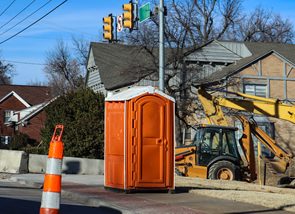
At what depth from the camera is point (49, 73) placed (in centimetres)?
Answer: 6341

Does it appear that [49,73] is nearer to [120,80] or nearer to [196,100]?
[120,80]

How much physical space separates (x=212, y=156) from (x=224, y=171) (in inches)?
31.1

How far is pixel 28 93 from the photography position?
58312mm

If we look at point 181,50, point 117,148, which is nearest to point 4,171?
point 117,148

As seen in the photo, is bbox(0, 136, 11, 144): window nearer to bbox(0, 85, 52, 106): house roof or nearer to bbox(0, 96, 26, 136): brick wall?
bbox(0, 96, 26, 136): brick wall

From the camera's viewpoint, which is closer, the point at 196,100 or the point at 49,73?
the point at 196,100

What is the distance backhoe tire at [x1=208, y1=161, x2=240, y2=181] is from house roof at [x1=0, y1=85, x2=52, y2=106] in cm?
4263

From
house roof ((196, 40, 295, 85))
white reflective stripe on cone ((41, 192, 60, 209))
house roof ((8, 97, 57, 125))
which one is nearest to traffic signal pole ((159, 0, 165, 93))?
white reflective stripe on cone ((41, 192, 60, 209))

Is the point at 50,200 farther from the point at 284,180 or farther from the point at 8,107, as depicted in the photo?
the point at 8,107

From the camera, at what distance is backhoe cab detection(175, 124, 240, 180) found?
1731cm

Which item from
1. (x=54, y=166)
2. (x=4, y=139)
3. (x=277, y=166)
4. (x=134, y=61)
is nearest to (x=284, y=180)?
(x=277, y=166)

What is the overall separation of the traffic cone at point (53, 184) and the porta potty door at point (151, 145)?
439 cm

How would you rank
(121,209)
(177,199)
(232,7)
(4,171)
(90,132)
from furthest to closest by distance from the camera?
1. (232,7)
2. (90,132)
3. (4,171)
4. (177,199)
5. (121,209)

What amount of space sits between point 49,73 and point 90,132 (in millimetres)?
43986
